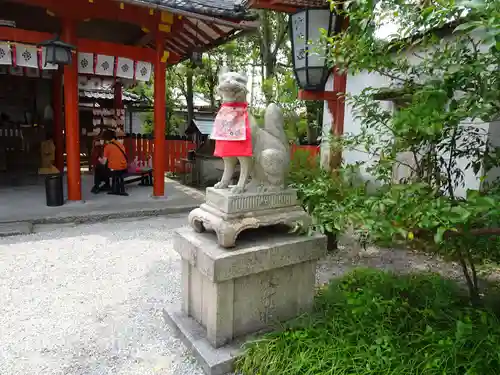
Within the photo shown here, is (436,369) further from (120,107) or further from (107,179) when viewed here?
(120,107)

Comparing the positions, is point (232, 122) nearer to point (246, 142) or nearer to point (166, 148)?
point (246, 142)

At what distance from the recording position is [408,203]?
1966 millimetres

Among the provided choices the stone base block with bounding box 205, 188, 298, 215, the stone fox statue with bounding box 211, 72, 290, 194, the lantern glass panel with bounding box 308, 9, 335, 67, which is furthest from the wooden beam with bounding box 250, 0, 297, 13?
the stone base block with bounding box 205, 188, 298, 215

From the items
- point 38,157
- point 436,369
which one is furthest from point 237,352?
point 38,157

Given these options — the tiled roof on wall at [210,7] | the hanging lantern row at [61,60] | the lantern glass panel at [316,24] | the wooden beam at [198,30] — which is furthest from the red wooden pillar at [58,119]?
the lantern glass panel at [316,24]

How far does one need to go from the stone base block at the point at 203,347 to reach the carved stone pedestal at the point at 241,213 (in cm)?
82

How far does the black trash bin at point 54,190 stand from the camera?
285 inches

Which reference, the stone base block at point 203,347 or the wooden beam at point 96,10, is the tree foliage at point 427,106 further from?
the wooden beam at point 96,10

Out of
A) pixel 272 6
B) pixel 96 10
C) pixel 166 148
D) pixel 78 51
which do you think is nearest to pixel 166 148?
pixel 166 148

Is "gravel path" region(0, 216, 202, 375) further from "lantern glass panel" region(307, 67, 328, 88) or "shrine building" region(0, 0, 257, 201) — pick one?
"lantern glass panel" region(307, 67, 328, 88)

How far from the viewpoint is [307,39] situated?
446cm

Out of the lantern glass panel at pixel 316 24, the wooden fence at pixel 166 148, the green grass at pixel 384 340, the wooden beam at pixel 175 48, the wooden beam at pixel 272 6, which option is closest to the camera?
the green grass at pixel 384 340

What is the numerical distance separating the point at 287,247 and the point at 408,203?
4.16ft

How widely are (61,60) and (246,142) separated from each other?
16.2 ft
